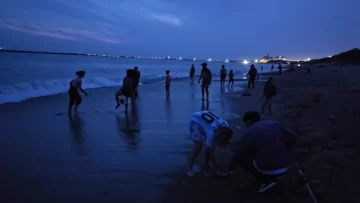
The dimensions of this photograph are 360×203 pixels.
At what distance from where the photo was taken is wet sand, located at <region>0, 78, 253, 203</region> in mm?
4488

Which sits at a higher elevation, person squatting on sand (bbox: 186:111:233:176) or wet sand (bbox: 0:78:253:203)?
person squatting on sand (bbox: 186:111:233:176)

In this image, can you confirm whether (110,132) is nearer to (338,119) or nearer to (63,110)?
(63,110)

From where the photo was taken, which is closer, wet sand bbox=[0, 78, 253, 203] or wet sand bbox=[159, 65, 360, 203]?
wet sand bbox=[159, 65, 360, 203]

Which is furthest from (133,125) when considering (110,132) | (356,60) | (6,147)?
(356,60)

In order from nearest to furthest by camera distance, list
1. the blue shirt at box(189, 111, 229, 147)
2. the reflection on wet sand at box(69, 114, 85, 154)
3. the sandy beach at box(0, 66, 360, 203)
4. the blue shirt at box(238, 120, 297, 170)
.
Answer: the blue shirt at box(238, 120, 297, 170) < the sandy beach at box(0, 66, 360, 203) < the blue shirt at box(189, 111, 229, 147) < the reflection on wet sand at box(69, 114, 85, 154)

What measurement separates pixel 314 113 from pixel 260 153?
6.55m

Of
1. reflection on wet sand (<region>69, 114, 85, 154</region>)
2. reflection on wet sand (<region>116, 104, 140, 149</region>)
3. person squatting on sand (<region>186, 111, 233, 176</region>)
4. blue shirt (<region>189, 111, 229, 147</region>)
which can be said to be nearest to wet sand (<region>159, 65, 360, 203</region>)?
person squatting on sand (<region>186, 111, 233, 176</region>)

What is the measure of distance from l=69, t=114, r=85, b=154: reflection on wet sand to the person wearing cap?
3.57 meters

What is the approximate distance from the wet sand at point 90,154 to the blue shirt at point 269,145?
1468 mm

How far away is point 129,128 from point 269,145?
5.20m

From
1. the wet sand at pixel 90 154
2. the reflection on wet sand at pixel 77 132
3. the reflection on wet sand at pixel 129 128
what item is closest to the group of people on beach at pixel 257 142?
the wet sand at pixel 90 154

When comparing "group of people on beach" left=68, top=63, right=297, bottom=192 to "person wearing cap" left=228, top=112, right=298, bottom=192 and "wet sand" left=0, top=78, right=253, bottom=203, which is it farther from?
Result: "wet sand" left=0, top=78, right=253, bottom=203

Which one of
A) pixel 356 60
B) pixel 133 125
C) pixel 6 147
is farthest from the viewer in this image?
pixel 356 60

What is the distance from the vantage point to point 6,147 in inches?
264
